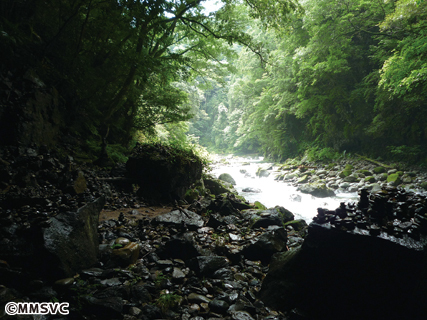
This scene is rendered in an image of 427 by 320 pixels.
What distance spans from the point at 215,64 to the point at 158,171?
8.42 m

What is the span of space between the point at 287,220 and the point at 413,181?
8692 millimetres

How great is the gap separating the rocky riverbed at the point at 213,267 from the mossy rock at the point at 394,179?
31.3ft

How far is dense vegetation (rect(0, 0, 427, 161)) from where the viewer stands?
5.63 meters

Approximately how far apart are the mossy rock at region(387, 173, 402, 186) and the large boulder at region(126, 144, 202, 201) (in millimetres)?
10731

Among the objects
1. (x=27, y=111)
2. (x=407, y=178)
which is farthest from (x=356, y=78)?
(x=27, y=111)

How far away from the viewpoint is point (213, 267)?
2.99m

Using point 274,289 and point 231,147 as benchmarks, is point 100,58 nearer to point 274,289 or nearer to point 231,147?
point 274,289

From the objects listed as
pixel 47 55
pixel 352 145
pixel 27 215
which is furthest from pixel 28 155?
pixel 352 145

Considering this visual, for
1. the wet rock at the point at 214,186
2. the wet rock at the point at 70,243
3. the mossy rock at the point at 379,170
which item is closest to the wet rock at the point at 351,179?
the mossy rock at the point at 379,170

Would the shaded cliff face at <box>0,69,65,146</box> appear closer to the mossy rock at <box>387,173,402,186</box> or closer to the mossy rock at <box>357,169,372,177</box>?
the mossy rock at <box>387,173,402,186</box>

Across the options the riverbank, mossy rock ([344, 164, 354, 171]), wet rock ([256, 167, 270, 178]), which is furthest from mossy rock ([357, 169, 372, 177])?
wet rock ([256, 167, 270, 178])

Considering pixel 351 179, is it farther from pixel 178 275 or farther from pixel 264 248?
pixel 178 275

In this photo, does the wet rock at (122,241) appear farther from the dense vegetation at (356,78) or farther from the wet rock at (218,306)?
the dense vegetation at (356,78)

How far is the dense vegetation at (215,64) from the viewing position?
5633mm
